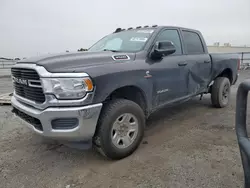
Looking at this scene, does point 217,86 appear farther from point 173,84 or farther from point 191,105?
point 173,84

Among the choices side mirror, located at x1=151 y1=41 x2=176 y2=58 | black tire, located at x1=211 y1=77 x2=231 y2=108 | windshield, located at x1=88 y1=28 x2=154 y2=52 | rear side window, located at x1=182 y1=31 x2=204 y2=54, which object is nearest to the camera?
side mirror, located at x1=151 y1=41 x2=176 y2=58

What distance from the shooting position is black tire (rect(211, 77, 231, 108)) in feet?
16.1

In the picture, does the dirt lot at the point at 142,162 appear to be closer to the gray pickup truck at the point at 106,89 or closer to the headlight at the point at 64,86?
the gray pickup truck at the point at 106,89

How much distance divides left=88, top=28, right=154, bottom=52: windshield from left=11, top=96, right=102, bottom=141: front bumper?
139 centimetres

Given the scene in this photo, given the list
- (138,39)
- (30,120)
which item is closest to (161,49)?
(138,39)

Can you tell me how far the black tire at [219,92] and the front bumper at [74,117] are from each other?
3.54 metres

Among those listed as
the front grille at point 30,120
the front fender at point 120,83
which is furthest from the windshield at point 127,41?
the front grille at point 30,120

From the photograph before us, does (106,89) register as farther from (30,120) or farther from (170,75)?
(170,75)

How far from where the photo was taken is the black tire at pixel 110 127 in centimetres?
251

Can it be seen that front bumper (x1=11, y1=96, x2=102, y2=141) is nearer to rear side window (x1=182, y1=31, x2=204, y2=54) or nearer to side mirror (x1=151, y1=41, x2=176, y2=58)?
side mirror (x1=151, y1=41, x2=176, y2=58)

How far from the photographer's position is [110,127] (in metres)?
2.55

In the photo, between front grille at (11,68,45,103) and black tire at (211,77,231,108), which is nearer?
front grille at (11,68,45,103)

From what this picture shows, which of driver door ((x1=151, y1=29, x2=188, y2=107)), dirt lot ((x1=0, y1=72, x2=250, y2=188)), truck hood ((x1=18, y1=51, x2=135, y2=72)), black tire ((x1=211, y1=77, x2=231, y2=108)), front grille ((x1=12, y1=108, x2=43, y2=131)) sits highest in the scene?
truck hood ((x1=18, y1=51, x2=135, y2=72))

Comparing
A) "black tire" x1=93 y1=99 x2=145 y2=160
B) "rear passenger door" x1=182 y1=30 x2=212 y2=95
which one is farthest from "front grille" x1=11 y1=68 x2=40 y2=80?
"rear passenger door" x1=182 y1=30 x2=212 y2=95
